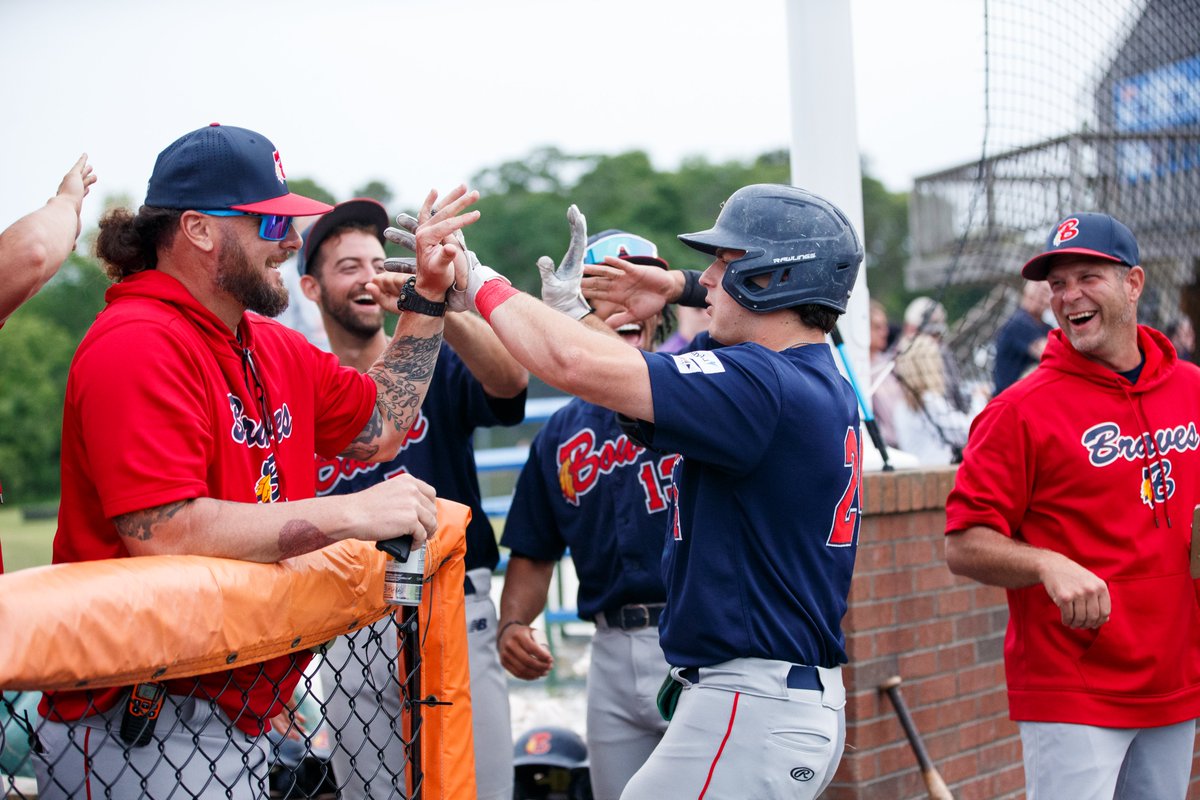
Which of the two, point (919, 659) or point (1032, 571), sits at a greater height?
point (1032, 571)

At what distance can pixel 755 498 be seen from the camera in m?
2.80

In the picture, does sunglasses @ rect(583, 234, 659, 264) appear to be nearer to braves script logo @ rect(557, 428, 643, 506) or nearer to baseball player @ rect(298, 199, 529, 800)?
baseball player @ rect(298, 199, 529, 800)

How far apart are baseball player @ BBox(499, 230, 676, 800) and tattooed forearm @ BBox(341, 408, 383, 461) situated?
2.90 feet

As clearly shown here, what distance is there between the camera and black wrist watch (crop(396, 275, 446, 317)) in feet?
11.5

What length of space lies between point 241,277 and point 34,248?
474 mm

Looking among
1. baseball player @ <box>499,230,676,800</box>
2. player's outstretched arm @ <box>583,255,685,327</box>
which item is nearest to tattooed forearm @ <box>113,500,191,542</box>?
player's outstretched arm @ <box>583,255,685,327</box>

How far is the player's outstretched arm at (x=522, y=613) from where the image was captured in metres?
4.29

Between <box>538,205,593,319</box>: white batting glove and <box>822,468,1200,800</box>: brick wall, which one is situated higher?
<box>538,205,593,319</box>: white batting glove

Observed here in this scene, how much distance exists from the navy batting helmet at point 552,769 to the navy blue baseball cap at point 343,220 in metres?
2.29

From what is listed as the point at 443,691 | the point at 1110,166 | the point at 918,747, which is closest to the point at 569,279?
the point at 443,691

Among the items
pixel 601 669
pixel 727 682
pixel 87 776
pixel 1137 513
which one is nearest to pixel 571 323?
pixel 727 682

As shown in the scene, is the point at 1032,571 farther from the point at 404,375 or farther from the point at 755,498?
the point at 404,375

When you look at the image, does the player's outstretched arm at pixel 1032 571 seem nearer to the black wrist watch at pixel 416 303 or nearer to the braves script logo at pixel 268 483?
the black wrist watch at pixel 416 303

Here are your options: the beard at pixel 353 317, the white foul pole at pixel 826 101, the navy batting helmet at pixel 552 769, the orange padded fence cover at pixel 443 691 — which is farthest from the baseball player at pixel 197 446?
the navy batting helmet at pixel 552 769
